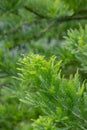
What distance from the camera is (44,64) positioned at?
0.55 m

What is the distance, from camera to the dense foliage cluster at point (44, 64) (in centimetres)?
55

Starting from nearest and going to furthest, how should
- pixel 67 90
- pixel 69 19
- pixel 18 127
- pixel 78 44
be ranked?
pixel 67 90, pixel 78 44, pixel 69 19, pixel 18 127

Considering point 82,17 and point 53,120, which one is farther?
point 82,17

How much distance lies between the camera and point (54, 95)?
56cm

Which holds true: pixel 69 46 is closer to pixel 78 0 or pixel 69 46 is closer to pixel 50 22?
pixel 78 0

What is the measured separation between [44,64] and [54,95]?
5 centimetres

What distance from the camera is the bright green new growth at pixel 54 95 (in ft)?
1.79

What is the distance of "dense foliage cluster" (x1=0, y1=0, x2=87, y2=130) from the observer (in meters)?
0.55

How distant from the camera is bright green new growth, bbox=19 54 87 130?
1.79 ft

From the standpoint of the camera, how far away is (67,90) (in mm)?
547

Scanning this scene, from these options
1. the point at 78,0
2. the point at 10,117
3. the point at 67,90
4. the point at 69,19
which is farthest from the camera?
the point at 10,117

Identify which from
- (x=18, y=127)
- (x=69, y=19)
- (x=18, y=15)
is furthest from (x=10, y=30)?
Answer: (x=18, y=127)

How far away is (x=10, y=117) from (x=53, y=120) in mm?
616

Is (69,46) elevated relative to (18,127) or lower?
elevated
